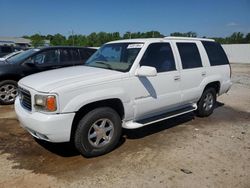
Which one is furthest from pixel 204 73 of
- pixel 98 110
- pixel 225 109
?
pixel 98 110

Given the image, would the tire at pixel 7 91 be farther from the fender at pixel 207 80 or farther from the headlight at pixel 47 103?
the fender at pixel 207 80

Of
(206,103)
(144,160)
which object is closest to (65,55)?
(206,103)

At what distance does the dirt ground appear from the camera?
3482mm

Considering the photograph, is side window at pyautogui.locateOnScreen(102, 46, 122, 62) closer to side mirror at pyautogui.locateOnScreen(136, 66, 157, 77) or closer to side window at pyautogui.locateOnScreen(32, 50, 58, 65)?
side mirror at pyautogui.locateOnScreen(136, 66, 157, 77)

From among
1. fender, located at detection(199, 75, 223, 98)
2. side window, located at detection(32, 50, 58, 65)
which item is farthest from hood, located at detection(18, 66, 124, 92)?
side window, located at detection(32, 50, 58, 65)

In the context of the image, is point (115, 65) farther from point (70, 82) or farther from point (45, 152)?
point (45, 152)

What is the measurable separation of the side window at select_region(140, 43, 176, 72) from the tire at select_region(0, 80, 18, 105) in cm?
461

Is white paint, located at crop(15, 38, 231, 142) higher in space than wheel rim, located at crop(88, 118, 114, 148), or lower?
higher

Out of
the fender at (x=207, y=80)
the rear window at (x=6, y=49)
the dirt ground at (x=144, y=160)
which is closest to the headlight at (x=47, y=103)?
the dirt ground at (x=144, y=160)

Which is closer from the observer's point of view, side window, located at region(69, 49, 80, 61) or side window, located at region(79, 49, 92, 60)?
side window, located at region(69, 49, 80, 61)

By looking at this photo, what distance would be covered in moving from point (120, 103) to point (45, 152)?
1510mm

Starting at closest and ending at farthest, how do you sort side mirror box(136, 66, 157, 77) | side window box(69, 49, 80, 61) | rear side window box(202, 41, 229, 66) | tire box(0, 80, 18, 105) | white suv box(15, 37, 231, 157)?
white suv box(15, 37, 231, 157) < side mirror box(136, 66, 157, 77) < rear side window box(202, 41, 229, 66) < tire box(0, 80, 18, 105) < side window box(69, 49, 80, 61)

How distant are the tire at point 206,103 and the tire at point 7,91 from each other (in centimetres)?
522

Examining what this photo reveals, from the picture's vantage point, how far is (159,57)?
4930 millimetres
